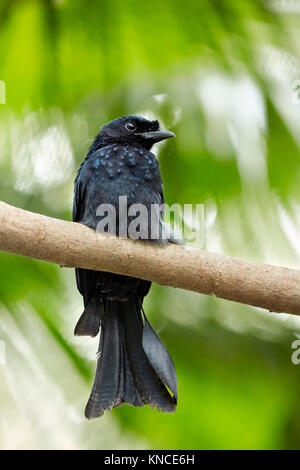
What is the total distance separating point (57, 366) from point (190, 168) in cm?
105

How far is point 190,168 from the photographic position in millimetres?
2498

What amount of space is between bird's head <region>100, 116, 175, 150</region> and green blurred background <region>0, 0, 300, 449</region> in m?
0.07

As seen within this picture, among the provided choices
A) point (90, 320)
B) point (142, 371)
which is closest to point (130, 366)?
point (142, 371)

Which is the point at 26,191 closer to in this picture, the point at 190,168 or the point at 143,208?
the point at 143,208

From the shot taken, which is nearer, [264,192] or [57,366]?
[264,192]

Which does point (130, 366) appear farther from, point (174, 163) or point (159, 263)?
point (174, 163)

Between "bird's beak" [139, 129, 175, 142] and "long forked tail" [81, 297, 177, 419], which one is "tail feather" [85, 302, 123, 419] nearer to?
"long forked tail" [81, 297, 177, 419]

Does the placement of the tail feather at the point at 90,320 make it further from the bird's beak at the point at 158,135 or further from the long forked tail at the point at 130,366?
the bird's beak at the point at 158,135

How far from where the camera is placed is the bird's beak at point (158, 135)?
261cm

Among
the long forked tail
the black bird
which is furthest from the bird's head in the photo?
the long forked tail

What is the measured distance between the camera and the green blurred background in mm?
2408

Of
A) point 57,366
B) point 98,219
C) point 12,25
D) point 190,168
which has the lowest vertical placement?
point 57,366
